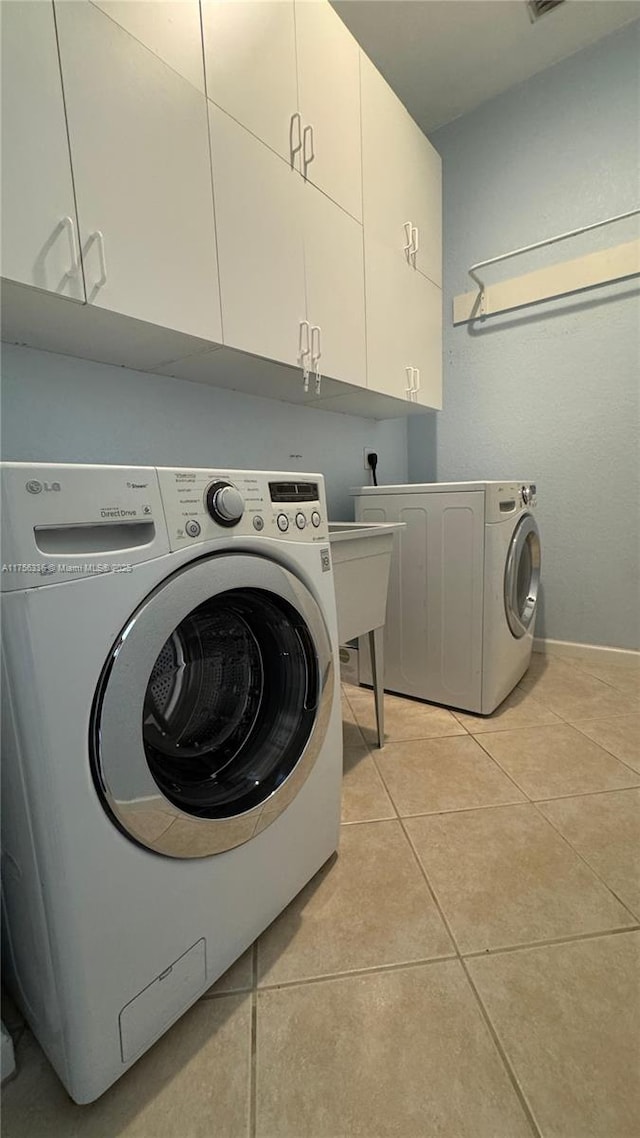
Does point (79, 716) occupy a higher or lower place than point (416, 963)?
higher

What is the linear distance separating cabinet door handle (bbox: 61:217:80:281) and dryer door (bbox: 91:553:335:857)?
0.65m

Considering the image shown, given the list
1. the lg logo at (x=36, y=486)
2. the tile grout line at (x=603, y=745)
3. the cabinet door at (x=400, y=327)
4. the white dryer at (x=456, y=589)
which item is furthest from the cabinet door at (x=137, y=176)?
the tile grout line at (x=603, y=745)

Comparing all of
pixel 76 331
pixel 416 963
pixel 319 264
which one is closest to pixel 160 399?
pixel 76 331

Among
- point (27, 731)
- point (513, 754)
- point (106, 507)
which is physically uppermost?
point (106, 507)

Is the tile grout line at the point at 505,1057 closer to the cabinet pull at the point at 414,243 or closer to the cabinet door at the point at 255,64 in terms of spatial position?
the cabinet door at the point at 255,64

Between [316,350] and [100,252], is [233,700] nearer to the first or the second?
[100,252]

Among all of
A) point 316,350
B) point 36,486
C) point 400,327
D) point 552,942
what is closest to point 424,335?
point 400,327

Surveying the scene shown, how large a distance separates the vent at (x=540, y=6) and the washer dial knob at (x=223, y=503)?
8.09 feet

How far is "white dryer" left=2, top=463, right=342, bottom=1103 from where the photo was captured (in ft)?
1.67

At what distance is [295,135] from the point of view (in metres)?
1.30

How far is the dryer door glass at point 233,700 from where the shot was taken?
765 millimetres

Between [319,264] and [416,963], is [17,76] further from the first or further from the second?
[416,963]

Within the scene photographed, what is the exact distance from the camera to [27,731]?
0.50m

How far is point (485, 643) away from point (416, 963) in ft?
3.35
